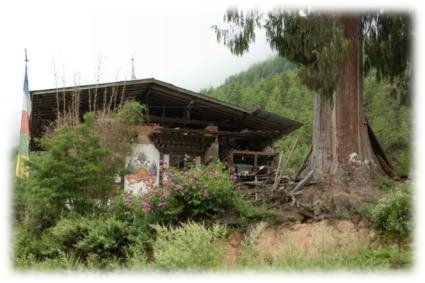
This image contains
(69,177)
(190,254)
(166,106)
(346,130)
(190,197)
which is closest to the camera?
(190,254)

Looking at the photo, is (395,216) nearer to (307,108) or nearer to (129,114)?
(129,114)

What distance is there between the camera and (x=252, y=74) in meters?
73.8

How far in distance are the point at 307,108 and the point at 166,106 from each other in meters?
19.0

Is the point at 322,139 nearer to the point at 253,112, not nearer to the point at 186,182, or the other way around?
the point at 186,182

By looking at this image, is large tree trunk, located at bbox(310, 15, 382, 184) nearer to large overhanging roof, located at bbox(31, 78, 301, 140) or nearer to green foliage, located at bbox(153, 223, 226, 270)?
large overhanging roof, located at bbox(31, 78, 301, 140)

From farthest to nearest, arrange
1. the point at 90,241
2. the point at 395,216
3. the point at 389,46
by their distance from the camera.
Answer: the point at 389,46 < the point at 90,241 < the point at 395,216

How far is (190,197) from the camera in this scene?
35.6ft

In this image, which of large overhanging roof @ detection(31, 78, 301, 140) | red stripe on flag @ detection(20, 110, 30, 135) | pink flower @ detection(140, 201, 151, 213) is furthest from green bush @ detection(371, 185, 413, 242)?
red stripe on flag @ detection(20, 110, 30, 135)

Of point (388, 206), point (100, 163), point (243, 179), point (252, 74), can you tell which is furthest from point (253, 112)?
point (252, 74)

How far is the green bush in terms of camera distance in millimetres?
9727

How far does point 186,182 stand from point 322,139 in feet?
12.1

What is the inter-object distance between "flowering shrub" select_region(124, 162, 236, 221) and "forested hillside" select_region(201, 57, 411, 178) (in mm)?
2962

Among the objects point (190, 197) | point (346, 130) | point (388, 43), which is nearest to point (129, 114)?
point (190, 197)

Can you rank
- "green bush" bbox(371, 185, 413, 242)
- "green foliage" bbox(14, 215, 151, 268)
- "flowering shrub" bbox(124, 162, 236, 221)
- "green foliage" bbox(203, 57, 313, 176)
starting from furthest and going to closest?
"green foliage" bbox(203, 57, 313, 176), "flowering shrub" bbox(124, 162, 236, 221), "green foliage" bbox(14, 215, 151, 268), "green bush" bbox(371, 185, 413, 242)
